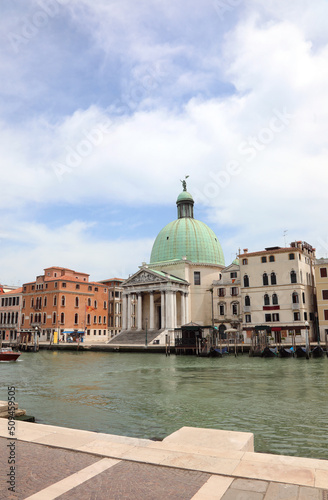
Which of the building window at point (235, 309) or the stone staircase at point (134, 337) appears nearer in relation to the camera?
the stone staircase at point (134, 337)

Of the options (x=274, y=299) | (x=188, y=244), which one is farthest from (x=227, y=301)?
(x=188, y=244)

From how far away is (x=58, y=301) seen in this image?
69062 millimetres

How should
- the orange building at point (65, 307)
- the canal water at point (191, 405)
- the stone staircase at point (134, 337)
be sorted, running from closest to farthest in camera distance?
the canal water at point (191, 405) → the stone staircase at point (134, 337) → the orange building at point (65, 307)

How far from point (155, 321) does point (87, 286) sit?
14852 millimetres

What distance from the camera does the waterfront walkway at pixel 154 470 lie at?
484 cm

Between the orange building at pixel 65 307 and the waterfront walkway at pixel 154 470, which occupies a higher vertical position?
the orange building at pixel 65 307

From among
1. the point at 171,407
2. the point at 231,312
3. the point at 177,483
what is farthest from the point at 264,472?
the point at 231,312

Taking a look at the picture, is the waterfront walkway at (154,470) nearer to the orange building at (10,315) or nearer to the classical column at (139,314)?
the classical column at (139,314)

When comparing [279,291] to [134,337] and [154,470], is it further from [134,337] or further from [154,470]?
[154,470]

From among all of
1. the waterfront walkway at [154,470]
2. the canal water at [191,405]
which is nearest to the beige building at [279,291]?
the canal water at [191,405]

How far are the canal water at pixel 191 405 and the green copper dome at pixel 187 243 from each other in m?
48.1

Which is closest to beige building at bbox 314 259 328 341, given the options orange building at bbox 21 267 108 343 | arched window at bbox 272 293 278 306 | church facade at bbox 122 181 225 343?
arched window at bbox 272 293 278 306

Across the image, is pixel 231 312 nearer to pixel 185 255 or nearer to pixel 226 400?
pixel 185 255

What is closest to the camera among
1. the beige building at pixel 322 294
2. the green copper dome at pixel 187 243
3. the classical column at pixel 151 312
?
the beige building at pixel 322 294
